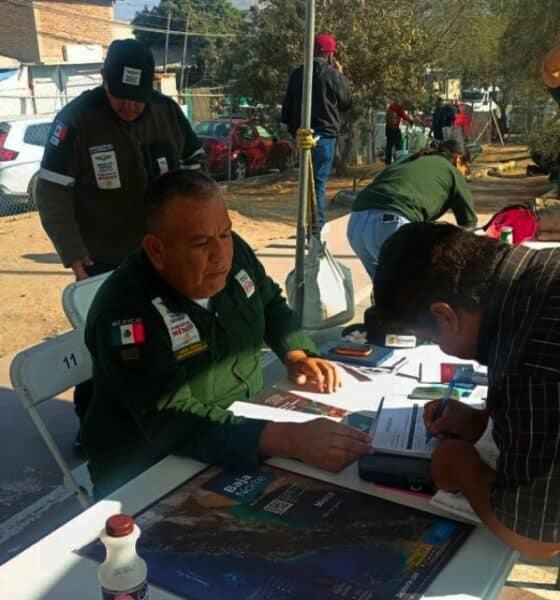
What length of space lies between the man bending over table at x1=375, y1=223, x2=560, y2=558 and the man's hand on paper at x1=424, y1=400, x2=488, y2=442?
96 mm

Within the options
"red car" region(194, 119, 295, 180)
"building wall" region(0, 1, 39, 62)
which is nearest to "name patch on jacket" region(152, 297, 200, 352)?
"red car" region(194, 119, 295, 180)

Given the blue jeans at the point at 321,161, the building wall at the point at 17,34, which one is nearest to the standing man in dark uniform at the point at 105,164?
the blue jeans at the point at 321,161

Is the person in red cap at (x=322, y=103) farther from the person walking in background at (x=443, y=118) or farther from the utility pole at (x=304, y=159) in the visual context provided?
the person walking in background at (x=443, y=118)

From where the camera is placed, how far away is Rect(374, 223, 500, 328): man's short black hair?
1.41 meters

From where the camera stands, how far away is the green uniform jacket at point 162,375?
5.66ft

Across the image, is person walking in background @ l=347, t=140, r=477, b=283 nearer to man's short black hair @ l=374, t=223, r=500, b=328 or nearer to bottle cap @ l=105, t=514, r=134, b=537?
man's short black hair @ l=374, t=223, r=500, b=328

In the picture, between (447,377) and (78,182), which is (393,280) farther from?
(78,182)

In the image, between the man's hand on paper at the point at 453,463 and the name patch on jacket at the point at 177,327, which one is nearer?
the man's hand on paper at the point at 453,463

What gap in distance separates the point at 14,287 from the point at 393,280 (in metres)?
6.14

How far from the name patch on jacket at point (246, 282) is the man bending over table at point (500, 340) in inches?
25.0

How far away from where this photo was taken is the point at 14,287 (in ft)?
23.0

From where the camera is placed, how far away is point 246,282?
2.18m

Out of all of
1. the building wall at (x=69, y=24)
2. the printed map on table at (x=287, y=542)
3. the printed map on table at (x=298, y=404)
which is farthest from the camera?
the building wall at (x=69, y=24)

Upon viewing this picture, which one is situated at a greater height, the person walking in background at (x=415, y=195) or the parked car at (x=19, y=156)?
the person walking in background at (x=415, y=195)
